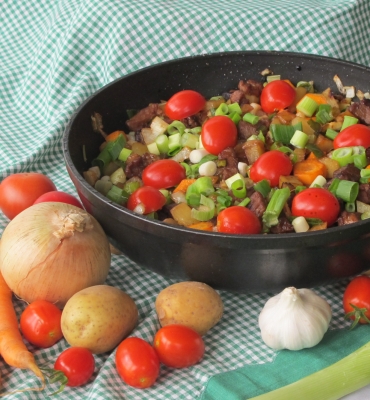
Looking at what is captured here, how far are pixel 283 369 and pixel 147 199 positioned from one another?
843 mm

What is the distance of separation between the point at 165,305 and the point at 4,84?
243 cm

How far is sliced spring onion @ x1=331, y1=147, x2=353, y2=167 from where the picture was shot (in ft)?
9.62

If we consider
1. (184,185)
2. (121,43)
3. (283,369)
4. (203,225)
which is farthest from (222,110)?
(283,369)

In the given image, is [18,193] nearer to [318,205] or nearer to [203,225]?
[203,225]

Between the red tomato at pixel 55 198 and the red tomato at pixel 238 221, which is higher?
the red tomato at pixel 238 221

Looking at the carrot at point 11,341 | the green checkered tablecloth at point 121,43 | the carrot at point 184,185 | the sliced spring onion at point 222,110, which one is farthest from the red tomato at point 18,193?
the sliced spring onion at point 222,110

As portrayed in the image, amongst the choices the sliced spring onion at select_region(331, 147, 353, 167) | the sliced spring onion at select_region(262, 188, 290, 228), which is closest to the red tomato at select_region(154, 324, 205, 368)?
the sliced spring onion at select_region(262, 188, 290, 228)

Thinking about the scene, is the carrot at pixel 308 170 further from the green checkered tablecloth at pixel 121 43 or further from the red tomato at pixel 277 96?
the green checkered tablecloth at pixel 121 43

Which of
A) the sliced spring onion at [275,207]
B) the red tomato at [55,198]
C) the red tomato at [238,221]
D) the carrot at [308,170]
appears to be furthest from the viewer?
the red tomato at [55,198]

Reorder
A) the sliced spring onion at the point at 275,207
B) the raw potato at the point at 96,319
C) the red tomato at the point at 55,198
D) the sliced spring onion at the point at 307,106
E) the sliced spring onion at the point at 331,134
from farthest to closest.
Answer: the sliced spring onion at the point at 307,106 < the sliced spring onion at the point at 331,134 < the red tomato at the point at 55,198 < the sliced spring onion at the point at 275,207 < the raw potato at the point at 96,319

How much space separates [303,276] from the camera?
2.55 m

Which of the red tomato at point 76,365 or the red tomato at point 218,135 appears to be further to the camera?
the red tomato at point 218,135

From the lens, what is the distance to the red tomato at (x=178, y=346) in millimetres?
2377

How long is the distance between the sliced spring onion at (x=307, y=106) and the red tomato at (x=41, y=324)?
4.90ft
